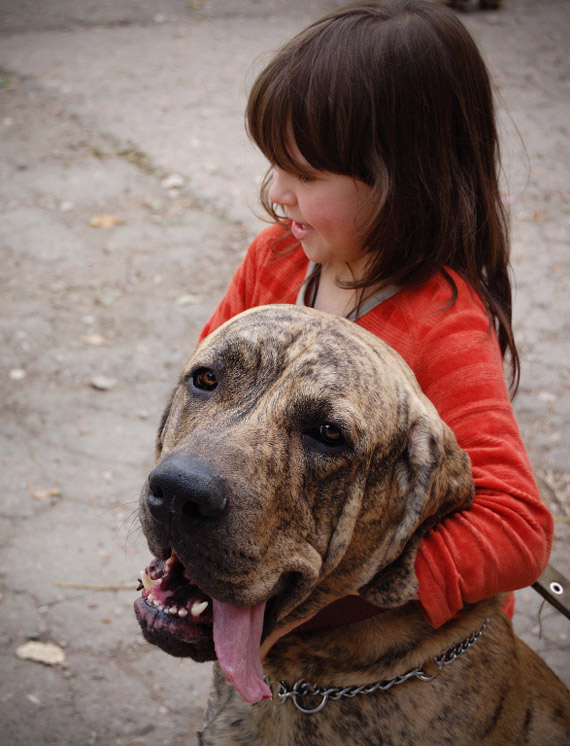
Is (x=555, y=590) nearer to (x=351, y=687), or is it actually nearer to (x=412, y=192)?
(x=351, y=687)

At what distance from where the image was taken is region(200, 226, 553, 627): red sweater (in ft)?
7.11

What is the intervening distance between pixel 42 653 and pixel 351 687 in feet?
5.64

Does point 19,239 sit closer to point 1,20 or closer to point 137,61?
point 137,61

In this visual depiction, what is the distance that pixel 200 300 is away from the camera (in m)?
5.38

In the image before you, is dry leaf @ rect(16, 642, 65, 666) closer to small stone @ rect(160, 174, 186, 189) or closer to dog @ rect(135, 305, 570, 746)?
dog @ rect(135, 305, 570, 746)

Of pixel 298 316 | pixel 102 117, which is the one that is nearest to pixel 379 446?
pixel 298 316

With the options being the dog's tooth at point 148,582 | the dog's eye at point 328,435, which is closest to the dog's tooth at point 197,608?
the dog's tooth at point 148,582

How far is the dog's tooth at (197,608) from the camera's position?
2049 mm

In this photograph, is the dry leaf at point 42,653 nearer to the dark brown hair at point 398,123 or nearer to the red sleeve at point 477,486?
the red sleeve at point 477,486

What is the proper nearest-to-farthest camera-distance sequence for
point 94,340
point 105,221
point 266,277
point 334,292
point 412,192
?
1. point 412,192
2. point 334,292
3. point 266,277
4. point 94,340
5. point 105,221

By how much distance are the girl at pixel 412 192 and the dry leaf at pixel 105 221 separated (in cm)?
346

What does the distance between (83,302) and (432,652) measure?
A: 381 cm

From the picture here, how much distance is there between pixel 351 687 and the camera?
7.29ft

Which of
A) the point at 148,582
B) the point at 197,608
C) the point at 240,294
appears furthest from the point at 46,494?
the point at 197,608
